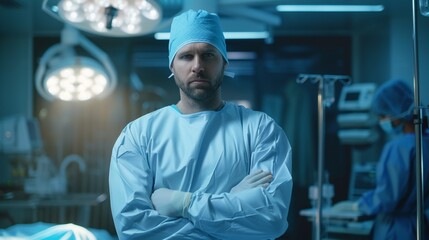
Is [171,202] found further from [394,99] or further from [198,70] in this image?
[394,99]

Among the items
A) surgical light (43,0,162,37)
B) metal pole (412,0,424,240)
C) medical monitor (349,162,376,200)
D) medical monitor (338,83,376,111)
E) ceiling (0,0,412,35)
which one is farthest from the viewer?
medical monitor (338,83,376,111)

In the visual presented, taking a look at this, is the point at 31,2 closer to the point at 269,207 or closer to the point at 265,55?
the point at 265,55

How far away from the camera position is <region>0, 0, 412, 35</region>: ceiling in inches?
137

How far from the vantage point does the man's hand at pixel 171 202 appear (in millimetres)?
1507

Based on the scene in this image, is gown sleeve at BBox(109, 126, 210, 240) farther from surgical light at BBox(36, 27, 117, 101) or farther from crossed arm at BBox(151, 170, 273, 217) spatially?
surgical light at BBox(36, 27, 117, 101)

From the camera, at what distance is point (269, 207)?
152 centimetres

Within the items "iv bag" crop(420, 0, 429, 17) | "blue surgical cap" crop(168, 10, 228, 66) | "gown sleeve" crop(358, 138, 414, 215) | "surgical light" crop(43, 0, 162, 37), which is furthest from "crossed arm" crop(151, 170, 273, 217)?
"gown sleeve" crop(358, 138, 414, 215)

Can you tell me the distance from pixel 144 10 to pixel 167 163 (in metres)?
1.20

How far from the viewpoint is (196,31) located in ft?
5.36

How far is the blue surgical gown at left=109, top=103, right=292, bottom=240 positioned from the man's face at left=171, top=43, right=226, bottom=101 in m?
0.09

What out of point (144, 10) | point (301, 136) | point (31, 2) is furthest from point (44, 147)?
point (144, 10)

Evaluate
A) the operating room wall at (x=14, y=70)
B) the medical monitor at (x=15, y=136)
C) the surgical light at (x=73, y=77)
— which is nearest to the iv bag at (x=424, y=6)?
the surgical light at (x=73, y=77)

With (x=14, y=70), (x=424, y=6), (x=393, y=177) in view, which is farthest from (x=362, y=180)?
(x=14, y=70)

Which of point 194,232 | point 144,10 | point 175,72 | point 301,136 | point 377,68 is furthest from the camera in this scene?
point 301,136
